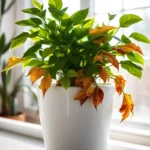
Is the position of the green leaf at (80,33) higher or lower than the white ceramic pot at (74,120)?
higher

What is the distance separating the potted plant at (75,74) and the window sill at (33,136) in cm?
21

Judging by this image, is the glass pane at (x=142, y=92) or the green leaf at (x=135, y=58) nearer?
the green leaf at (x=135, y=58)

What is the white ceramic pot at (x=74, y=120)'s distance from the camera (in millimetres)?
689

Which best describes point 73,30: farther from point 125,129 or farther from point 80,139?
point 125,129

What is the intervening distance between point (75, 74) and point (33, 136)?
22.5 inches

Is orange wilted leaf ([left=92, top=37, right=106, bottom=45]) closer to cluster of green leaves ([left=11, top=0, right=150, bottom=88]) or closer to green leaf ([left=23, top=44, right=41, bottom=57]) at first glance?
cluster of green leaves ([left=11, top=0, right=150, bottom=88])

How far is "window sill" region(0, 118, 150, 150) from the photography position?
894mm

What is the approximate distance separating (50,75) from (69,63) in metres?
0.08

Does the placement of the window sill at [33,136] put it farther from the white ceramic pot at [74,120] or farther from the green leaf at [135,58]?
the green leaf at [135,58]

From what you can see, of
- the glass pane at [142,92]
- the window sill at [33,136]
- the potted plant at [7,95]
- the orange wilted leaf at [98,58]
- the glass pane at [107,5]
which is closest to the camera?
the orange wilted leaf at [98,58]

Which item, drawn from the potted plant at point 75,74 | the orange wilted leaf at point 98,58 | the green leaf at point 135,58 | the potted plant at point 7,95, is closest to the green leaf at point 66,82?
the potted plant at point 75,74

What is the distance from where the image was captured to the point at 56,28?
708 mm

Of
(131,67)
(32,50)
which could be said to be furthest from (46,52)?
(131,67)

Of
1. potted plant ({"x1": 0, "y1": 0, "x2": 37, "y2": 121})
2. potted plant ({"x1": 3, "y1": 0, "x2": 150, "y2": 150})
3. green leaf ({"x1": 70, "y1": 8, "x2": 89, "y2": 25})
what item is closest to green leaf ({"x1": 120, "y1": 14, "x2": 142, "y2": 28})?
potted plant ({"x1": 3, "y1": 0, "x2": 150, "y2": 150})
